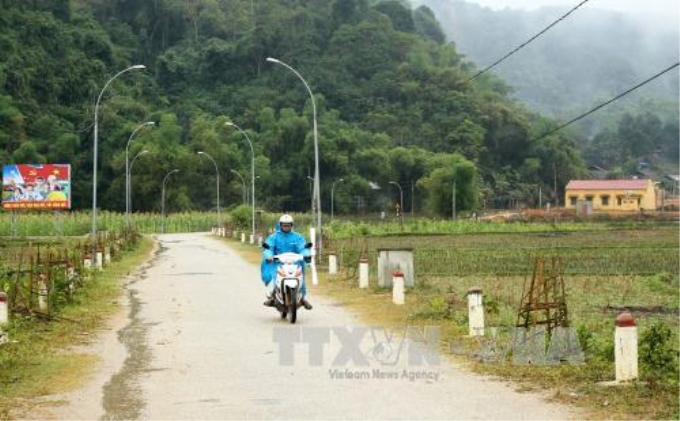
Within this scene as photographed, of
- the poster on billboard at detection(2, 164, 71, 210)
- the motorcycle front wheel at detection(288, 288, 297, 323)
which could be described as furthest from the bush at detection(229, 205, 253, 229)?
the motorcycle front wheel at detection(288, 288, 297, 323)

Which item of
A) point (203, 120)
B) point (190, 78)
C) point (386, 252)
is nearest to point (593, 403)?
point (386, 252)

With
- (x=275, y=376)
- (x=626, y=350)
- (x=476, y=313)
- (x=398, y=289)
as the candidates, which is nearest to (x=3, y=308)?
(x=275, y=376)

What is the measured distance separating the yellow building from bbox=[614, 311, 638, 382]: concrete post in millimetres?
101833

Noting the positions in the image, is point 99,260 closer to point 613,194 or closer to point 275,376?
point 275,376

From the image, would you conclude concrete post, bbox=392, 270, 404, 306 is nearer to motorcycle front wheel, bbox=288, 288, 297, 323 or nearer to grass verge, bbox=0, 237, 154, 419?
motorcycle front wheel, bbox=288, 288, 297, 323

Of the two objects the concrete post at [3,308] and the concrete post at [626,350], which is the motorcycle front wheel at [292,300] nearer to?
the concrete post at [3,308]

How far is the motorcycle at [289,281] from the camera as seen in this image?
1502 centimetres

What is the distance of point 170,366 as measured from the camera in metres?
11.2

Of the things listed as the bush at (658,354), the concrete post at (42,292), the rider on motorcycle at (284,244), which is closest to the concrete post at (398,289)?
the rider on motorcycle at (284,244)

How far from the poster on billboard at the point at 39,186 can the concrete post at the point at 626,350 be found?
2090 inches

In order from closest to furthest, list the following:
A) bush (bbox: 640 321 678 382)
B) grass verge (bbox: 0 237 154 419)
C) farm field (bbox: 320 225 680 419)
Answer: farm field (bbox: 320 225 680 419) < bush (bbox: 640 321 678 382) < grass verge (bbox: 0 237 154 419)

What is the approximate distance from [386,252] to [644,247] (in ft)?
94.0

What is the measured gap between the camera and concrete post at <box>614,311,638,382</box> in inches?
367

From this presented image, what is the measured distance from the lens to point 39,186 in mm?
58656
